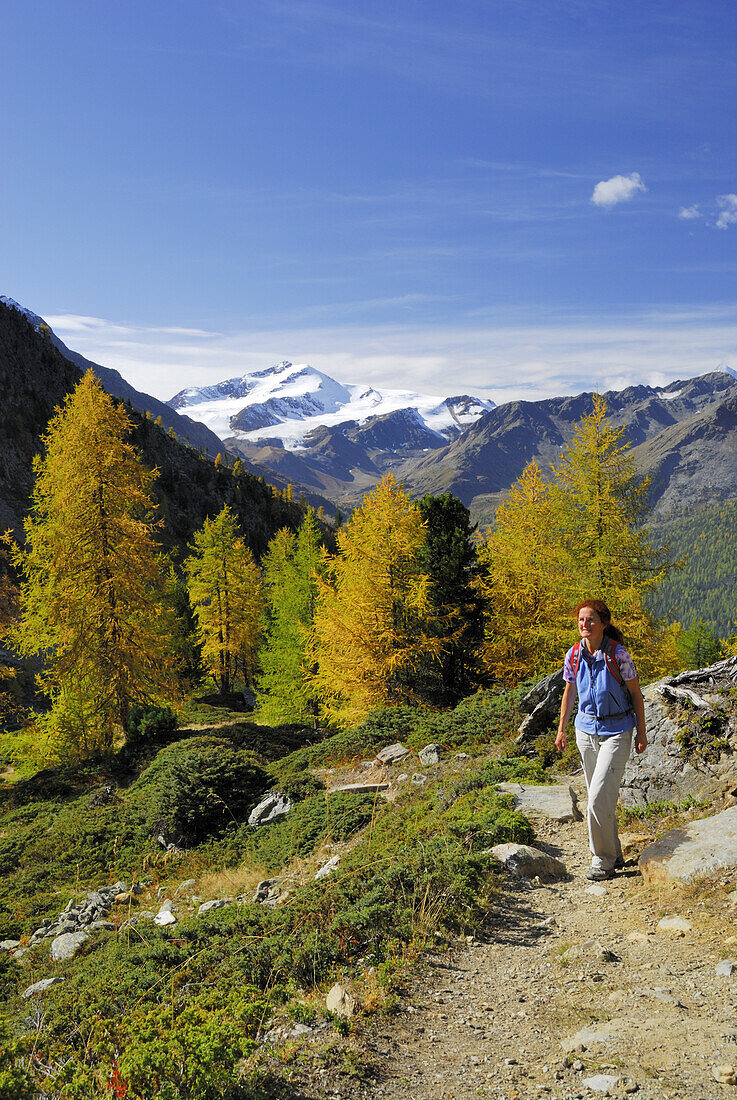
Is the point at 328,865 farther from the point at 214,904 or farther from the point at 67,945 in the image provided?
the point at 67,945

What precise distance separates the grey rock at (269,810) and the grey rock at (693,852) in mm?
8492

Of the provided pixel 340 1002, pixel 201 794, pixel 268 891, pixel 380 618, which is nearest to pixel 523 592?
pixel 380 618

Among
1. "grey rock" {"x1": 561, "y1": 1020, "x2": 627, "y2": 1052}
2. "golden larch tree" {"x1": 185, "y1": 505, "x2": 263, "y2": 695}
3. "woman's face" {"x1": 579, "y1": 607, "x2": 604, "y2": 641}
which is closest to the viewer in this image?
"grey rock" {"x1": 561, "y1": 1020, "x2": 627, "y2": 1052}

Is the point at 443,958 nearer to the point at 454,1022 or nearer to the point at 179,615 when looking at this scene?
the point at 454,1022

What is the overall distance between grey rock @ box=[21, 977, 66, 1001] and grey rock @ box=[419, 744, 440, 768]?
7.01m

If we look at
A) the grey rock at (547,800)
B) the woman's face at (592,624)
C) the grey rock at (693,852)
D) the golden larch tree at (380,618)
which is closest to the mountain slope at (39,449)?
the golden larch tree at (380,618)

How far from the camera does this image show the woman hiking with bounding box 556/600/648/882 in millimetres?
6258

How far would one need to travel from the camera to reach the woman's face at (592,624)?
6.49 meters

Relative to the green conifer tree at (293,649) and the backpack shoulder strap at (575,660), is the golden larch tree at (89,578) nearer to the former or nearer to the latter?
the green conifer tree at (293,649)

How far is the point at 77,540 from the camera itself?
19.4 meters

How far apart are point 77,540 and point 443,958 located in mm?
17474

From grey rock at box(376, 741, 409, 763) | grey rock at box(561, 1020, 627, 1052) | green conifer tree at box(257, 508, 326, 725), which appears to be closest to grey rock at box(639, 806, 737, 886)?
grey rock at box(561, 1020, 627, 1052)

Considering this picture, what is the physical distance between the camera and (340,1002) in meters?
4.68

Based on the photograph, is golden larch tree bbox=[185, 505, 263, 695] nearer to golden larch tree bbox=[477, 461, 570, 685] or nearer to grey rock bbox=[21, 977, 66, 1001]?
golden larch tree bbox=[477, 461, 570, 685]
